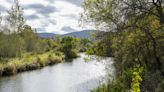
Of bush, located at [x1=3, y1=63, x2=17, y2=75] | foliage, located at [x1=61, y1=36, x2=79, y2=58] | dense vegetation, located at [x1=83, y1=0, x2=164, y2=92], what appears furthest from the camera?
foliage, located at [x1=61, y1=36, x2=79, y2=58]

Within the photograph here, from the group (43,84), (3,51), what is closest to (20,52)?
(3,51)

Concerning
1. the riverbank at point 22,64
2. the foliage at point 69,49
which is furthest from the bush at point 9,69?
the foliage at point 69,49

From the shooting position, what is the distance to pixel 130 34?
1547 cm

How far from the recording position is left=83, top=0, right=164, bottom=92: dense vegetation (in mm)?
15047

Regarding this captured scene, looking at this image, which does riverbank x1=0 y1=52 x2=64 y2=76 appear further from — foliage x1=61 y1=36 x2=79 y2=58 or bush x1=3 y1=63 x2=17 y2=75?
foliage x1=61 y1=36 x2=79 y2=58

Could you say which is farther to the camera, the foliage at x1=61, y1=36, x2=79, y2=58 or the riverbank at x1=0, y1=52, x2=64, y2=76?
the foliage at x1=61, y1=36, x2=79, y2=58

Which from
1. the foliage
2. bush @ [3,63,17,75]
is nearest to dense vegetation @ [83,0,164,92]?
bush @ [3,63,17,75]

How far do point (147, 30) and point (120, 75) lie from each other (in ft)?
11.1

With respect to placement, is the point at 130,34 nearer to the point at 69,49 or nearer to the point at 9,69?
the point at 9,69

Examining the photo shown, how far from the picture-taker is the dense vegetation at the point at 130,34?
15.0 metres

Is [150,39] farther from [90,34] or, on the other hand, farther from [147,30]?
[90,34]

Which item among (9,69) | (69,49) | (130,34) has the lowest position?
(69,49)

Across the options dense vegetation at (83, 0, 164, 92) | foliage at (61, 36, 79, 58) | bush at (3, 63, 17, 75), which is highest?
dense vegetation at (83, 0, 164, 92)

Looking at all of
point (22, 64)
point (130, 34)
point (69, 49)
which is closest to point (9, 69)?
point (22, 64)
